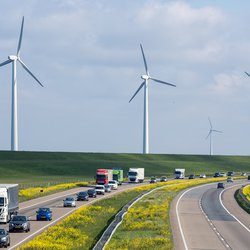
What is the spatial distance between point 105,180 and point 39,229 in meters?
81.0

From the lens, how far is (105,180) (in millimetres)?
151625

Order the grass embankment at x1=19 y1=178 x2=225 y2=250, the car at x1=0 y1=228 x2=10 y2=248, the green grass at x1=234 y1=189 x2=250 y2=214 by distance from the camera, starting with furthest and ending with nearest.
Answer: the green grass at x1=234 y1=189 x2=250 y2=214 < the car at x1=0 y1=228 x2=10 y2=248 < the grass embankment at x1=19 y1=178 x2=225 y2=250

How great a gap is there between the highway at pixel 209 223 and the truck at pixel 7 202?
595 inches

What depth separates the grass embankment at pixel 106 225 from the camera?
54.1 metres

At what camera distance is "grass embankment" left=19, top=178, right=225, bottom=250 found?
54.1 m

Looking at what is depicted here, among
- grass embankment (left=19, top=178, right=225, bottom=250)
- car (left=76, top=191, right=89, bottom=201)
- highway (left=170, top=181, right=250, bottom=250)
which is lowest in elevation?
highway (left=170, top=181, right=250, bottom=250)

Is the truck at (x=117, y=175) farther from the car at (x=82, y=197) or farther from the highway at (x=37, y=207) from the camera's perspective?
the car at (x=82, y=197)

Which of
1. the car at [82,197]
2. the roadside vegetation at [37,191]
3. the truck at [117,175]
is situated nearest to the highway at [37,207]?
the car at [82,197]

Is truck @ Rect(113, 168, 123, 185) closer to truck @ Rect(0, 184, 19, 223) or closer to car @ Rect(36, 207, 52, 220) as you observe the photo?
car @ Rect(36, 207, 52, 220)

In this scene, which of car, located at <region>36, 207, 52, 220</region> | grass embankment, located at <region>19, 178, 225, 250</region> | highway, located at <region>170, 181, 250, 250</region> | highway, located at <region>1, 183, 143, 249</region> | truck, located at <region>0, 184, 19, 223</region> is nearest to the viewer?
grass embankment, located at <region>19, 178, 225, 250</region>

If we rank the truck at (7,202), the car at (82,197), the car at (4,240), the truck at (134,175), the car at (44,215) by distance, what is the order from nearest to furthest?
the car at (4,240)
the truck at (7,202)
the car at (44,215)
the car at (82,197)
the truck at (134,175)

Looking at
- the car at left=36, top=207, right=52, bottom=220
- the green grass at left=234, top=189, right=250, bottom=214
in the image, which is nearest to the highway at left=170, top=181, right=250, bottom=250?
the green grass at left=234, top=189, right=250, bottom=214

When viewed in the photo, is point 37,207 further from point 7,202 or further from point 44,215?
point 7,202

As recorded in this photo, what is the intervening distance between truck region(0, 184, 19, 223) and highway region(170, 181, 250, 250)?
595 inches
